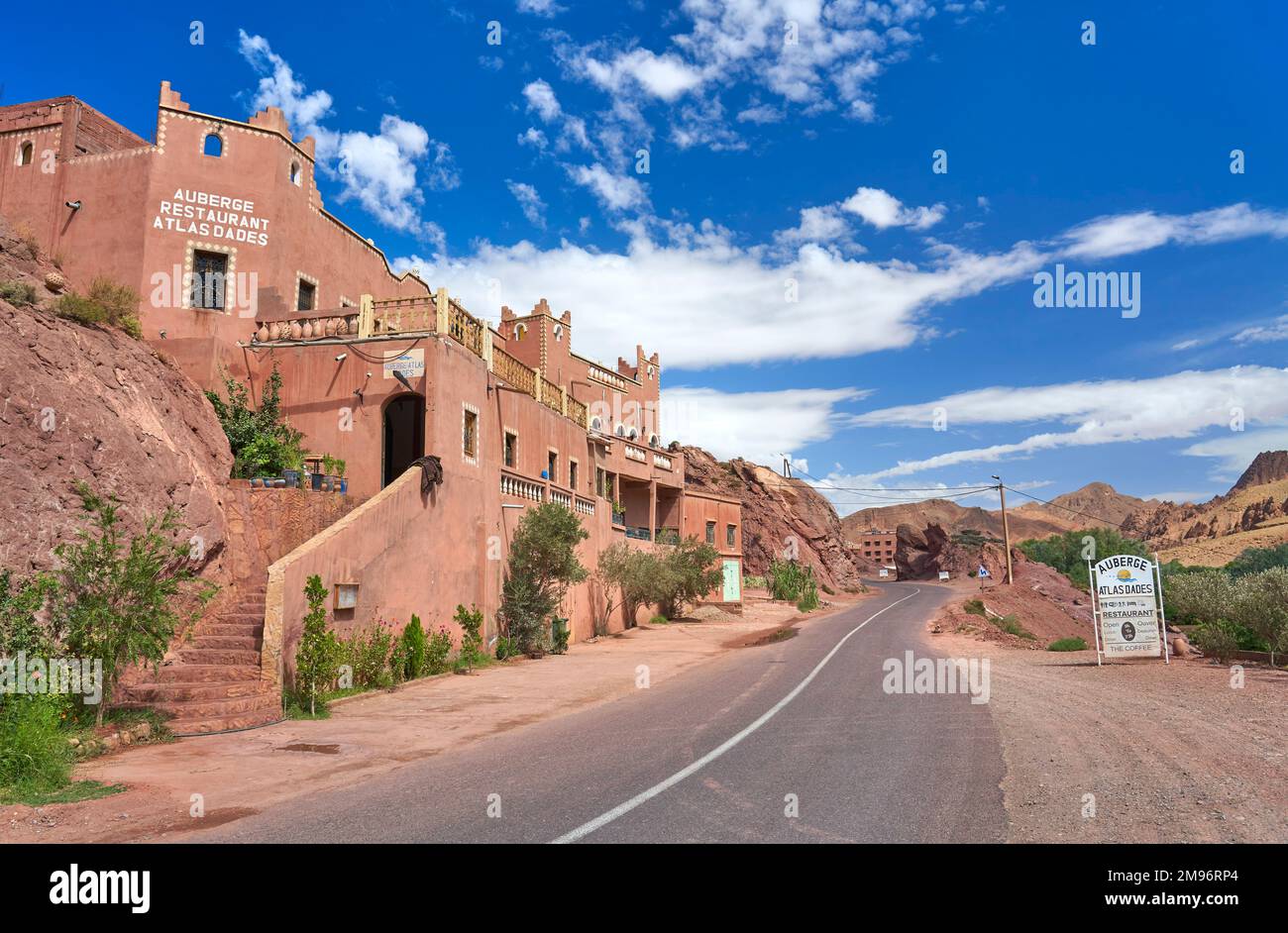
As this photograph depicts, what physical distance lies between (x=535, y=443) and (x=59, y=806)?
698 inches

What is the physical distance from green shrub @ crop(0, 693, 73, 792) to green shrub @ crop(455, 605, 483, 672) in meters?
9.38

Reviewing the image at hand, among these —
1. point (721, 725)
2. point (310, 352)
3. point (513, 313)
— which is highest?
point (513, 313)

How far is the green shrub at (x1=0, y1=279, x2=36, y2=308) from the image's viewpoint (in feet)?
39.9

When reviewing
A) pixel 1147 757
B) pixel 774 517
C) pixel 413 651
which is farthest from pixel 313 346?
pixel 774 517

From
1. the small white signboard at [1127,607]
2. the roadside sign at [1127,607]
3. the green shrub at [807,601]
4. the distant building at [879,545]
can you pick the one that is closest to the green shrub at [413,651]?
the roadside sign at [1127,607]

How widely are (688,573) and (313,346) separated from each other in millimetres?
19019

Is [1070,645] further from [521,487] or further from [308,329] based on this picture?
[308,329]

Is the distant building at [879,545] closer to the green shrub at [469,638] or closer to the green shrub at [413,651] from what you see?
the green shrub at [469,638]

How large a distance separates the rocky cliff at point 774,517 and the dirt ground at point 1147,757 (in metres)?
44.7

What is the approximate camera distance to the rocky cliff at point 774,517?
6075cm

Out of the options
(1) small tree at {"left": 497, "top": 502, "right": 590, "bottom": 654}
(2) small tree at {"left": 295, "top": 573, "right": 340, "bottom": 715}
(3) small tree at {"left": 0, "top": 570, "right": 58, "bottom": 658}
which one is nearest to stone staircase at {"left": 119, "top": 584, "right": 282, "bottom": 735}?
(2) small tree at {"left": 295, "top": 573, "right": 340, "bottom": 715}
